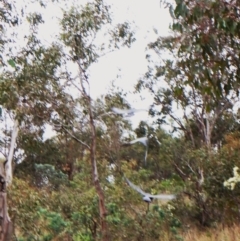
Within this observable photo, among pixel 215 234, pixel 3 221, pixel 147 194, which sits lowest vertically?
pixel 3 221

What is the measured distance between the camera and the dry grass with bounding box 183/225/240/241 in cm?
661

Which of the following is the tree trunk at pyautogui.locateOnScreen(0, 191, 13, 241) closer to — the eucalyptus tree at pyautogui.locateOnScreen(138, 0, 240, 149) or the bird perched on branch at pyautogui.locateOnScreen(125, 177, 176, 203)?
the eucalyptus tree at pyautogui.locateOnScreen(138, 0, 240, 149)

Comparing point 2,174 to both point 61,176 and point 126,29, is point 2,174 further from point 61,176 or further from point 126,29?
point 61,176

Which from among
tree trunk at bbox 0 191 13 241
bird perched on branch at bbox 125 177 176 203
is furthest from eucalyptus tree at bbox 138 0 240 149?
bird perched on branch at bbox 125 177 176 203

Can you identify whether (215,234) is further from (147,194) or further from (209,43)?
(209,43)

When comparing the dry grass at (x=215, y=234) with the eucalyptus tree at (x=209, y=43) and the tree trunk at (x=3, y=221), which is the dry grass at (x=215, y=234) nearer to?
the tree trunk at (x=3, y=221)

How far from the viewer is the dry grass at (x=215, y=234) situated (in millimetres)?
6608

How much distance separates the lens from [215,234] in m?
7.13

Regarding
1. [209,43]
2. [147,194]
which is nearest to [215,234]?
[147,194]

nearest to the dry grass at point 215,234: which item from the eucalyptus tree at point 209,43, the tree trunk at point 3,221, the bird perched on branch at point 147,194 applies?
the bird perched on branch at point 147,194

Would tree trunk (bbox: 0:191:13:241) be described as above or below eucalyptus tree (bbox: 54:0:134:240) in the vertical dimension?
below

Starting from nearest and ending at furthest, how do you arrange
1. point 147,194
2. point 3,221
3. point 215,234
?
point 3,221
point 215,234
point 147,194

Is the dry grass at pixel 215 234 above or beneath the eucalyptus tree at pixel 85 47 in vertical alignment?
beneath

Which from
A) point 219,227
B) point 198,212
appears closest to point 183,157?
point 198,212
